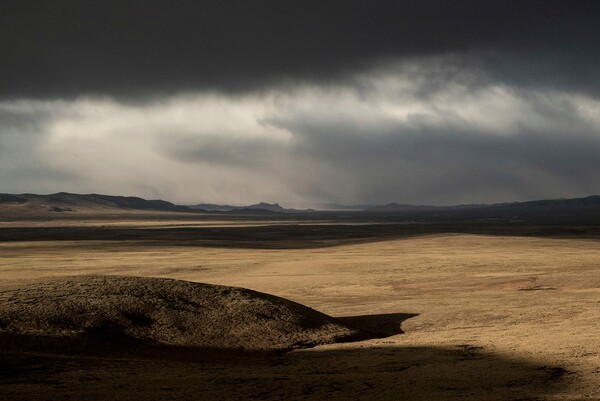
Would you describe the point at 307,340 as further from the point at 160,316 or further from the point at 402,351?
the point at 160,316

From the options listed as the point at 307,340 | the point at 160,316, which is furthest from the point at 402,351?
the point at 160,316

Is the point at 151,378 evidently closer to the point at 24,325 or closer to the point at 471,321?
the point at 24,325

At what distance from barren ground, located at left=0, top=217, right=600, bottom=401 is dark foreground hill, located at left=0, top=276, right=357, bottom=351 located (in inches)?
55.0

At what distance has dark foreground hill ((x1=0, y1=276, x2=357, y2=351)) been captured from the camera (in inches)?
661

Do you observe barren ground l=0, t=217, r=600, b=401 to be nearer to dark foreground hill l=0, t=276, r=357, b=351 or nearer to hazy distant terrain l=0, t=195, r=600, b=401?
hazy distant terrain l=0, t=195, r=600, b=401

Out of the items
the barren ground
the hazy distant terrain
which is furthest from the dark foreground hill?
the barren ground

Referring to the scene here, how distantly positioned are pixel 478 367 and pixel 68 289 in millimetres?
11935

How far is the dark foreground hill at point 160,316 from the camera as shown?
1680 centimetres

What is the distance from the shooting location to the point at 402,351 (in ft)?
52.5

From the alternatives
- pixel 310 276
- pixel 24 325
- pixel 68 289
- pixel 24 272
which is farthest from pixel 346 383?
pixel 24 272

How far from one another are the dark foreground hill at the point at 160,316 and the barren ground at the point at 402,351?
1397 millimetres

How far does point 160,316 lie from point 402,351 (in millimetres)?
6832

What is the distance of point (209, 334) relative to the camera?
1806cm

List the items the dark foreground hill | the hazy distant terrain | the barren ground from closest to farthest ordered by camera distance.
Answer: the barren ground, the hazy distant terrain, the dark foreground hill
